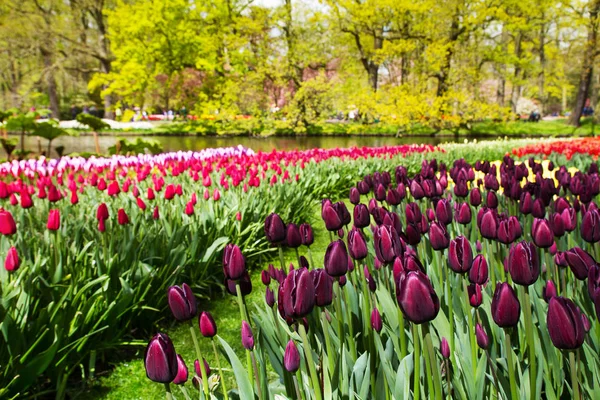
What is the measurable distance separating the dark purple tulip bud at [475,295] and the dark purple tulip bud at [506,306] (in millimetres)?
443

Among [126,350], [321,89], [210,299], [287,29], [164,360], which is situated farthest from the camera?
[287,29]

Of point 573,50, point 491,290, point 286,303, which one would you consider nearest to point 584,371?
point 491,290

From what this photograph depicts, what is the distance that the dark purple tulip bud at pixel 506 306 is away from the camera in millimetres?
1093

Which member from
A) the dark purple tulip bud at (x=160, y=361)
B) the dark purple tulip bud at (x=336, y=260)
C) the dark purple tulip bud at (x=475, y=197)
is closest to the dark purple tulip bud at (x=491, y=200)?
the dark purple tulip bud at (x=475, y=197)

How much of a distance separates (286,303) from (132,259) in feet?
7.37

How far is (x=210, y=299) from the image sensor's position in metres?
3.80

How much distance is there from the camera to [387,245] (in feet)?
5.07

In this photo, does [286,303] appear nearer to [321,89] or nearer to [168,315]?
[168,315]

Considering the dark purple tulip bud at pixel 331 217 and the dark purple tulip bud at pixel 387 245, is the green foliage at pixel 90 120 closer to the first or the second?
the dark purple tulip bud at pixel 331 217

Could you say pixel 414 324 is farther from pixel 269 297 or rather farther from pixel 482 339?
pixel 269 297

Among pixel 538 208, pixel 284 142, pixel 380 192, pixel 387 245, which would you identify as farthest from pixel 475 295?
pixel 284 142

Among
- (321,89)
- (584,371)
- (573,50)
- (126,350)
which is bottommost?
(126,350)

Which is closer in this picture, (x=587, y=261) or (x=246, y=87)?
(x=587, y=261)

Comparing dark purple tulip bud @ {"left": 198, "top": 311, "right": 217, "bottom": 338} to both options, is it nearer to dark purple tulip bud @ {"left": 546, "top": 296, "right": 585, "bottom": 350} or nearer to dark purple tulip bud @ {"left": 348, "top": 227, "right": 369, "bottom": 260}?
dark purple tulip bud @ {"left": 348, "top": 227, "right": 369, "bottom": 260}
